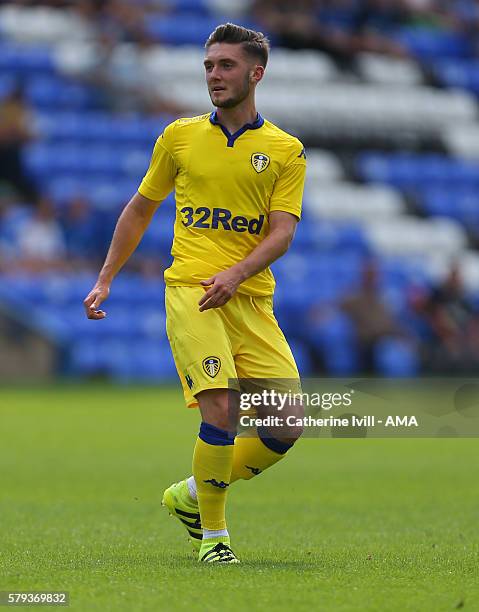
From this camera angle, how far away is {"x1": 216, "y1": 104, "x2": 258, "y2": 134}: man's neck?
6.11 metres

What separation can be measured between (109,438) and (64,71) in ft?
37.1

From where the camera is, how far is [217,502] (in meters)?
5.92

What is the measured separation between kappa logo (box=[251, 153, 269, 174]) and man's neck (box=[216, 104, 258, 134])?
0.56ft

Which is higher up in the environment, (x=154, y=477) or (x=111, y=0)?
(x=111, y=0)

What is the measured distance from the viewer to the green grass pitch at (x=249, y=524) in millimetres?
4945

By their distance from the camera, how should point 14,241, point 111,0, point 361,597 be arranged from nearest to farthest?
point 361,597, point 14,241, point 111,0

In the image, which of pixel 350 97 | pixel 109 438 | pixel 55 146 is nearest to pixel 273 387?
pixel 109 438

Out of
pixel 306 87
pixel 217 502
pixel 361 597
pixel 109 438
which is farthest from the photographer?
pixel 306 87

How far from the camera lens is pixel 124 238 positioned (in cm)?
627

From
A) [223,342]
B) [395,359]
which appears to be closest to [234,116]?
[223,342]

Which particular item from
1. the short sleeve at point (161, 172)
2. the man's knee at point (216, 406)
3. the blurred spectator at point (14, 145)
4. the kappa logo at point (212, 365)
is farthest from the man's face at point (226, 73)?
the blurred spectator at point (14, 145)

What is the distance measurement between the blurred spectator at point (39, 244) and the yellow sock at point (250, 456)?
514 inches

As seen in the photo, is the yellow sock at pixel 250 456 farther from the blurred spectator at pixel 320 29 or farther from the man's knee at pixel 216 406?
the blurred spectator at pixel 320 29

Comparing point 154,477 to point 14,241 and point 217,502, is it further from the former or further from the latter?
point 14,241
